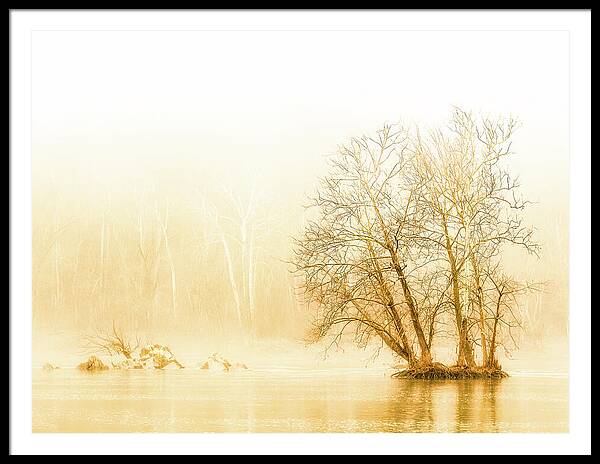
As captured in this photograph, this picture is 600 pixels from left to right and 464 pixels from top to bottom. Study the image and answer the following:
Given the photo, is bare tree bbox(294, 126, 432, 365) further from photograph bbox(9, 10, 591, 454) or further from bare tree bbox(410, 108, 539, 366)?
bare tree bbox(410, 108, 539, 366)

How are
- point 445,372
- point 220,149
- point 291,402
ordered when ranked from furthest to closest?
point 220,149
point 445,372
point 291,402

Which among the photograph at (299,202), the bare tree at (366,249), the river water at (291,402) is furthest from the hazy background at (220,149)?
the river water at (291,402)

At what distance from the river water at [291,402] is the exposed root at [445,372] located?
0.22ft

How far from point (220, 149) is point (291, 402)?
2.46 metres

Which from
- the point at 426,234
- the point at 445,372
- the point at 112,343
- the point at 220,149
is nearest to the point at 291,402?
the point at 445,372

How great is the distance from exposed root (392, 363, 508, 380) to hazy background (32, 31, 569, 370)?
1.76ft

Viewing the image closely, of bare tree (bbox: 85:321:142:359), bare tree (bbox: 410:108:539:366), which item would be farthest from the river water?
bare tree (bbox: 410:108:539:366)

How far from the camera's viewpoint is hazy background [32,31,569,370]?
9.77 meters

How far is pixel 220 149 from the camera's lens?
9961mm

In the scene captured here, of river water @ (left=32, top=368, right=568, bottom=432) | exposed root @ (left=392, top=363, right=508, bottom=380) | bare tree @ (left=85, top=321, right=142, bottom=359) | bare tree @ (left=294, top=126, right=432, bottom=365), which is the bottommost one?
river water @ (left=32, top=368, right=568, bottom=432)

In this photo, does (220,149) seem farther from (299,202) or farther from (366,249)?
(366,249)

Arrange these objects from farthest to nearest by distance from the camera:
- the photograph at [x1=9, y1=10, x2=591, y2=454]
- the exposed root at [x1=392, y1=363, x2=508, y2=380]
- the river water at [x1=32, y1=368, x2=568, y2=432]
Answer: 1. the exposed root at [x1=392, y1=363, x2=508, y2=380]
2. the photograph at [x1=9, y1=10, x2=591, y2=454]
3. the river water at [x1=32, y1=368, x2=568, y2=432]

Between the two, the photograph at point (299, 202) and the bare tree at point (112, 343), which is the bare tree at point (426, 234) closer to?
the photograph at point (299, 202)

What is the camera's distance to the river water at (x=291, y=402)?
908cm
